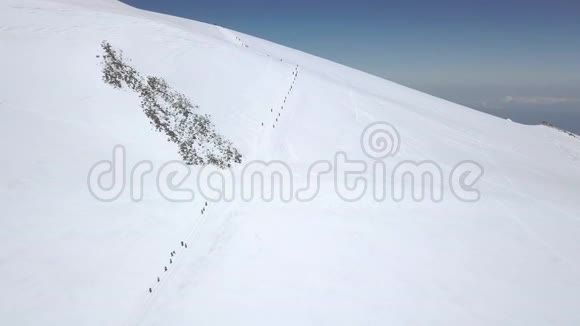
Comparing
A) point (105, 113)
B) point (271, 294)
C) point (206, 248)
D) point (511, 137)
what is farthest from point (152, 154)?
point (511, 137)

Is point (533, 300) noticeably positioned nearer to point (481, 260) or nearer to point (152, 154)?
point (481, 260)

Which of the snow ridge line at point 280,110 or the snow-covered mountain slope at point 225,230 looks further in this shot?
the snow ridge line at point 280,110

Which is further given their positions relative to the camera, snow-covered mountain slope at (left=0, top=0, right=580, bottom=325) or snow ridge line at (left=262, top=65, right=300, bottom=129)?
snow ridge line at (left=262, top=65, right=300, bottom=129)

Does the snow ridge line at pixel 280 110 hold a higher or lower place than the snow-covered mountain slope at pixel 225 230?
higher

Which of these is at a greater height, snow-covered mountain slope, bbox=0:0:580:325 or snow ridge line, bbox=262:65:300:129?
snow ridge line, bbox=262:65:300:129

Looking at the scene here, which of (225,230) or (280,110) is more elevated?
(280,110)

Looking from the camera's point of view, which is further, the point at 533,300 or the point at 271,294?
the point at 533,300

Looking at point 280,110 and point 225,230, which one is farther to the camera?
point 280,110

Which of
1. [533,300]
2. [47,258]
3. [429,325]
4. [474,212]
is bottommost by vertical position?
[47,258]
